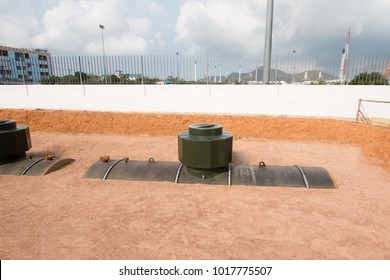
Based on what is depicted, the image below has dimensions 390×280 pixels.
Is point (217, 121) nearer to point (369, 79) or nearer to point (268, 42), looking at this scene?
point (268, 42)

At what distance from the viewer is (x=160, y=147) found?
10508 mm

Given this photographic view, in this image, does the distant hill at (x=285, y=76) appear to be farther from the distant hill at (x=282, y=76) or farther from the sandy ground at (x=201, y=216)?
the sandy ground at (x=201, y=216)

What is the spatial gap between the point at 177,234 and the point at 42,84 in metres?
17.6

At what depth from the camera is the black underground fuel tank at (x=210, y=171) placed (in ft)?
19.6

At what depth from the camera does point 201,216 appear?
15.8 feet

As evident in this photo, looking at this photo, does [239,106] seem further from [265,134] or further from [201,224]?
[201,224]

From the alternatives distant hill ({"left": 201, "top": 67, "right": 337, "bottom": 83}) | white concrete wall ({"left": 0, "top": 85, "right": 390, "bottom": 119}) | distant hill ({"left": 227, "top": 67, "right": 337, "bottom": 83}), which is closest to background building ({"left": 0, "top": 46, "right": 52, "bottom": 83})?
white concrete wall ({"left": 0, "top": 85, "right": 390, "bottom": 119})

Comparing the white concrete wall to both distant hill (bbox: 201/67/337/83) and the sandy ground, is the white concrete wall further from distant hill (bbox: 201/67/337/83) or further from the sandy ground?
the sandy ground

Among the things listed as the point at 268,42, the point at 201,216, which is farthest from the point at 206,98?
the point at 201,216

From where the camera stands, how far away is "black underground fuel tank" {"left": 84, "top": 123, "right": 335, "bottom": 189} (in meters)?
5.97

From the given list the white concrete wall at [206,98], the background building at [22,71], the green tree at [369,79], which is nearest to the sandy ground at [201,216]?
the white concrete wall at [206,98]

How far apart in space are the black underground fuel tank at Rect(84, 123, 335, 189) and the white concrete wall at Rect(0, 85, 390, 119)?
766cm

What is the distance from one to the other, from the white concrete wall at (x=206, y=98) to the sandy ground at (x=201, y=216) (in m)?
4.18
